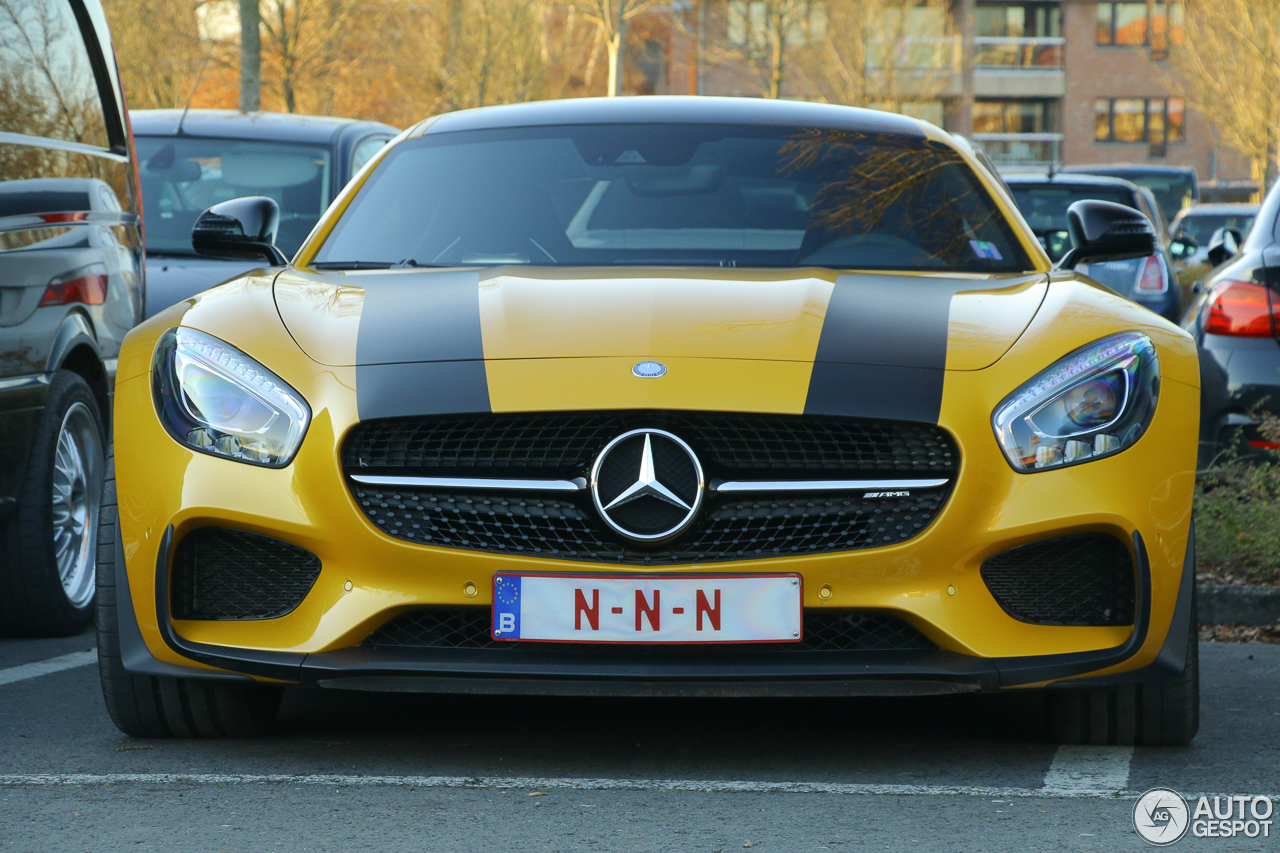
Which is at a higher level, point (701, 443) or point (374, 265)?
point (374, 265)

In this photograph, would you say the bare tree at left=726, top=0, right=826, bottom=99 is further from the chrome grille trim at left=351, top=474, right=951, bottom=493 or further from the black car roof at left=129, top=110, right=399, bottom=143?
the chrome grille trim at left=351, top=474, right=951, bottom=493

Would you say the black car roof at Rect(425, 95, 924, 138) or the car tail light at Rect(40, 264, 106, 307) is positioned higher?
the black car roof at Rect(425, 95, 924, 138)

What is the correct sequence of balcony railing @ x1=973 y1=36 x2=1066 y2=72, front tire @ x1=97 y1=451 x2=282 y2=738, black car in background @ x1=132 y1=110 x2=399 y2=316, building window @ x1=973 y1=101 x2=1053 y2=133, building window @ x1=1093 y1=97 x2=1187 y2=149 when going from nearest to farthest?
front tire @ x1=97 y1=451 x2=282 y2=738
black car in background @ x1=132 y1=110 x2=399 y2=316
building window @ x1=1093 y1=97 x2=1187 y2=149
balcony railing @ x1=973 y1=36 x2=1066 y2=72
building window @ x1=973 y1=101 x2=1053 y2=133

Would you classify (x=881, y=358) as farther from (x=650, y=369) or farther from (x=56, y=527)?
(x=56, y=527)

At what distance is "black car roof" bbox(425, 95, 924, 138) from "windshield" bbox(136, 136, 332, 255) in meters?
3.64

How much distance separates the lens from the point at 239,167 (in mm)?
9000

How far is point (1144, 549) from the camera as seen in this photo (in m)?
3.46

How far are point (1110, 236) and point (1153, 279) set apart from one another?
6.70m

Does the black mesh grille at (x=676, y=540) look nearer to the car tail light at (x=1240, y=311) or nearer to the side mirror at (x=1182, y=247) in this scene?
the car tail light at (x=1240, y=311)

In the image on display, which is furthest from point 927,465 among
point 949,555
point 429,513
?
point 429,513

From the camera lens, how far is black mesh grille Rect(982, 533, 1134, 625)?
3436 millimetres

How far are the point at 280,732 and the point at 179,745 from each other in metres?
0.24

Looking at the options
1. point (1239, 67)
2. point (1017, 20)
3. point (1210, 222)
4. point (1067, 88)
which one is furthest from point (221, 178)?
point (1017, 20)

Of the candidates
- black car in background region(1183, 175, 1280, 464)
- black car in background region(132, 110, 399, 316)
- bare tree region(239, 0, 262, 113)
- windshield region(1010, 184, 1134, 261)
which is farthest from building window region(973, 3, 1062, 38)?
black car in background region(1183, 175, 1280, 464)
